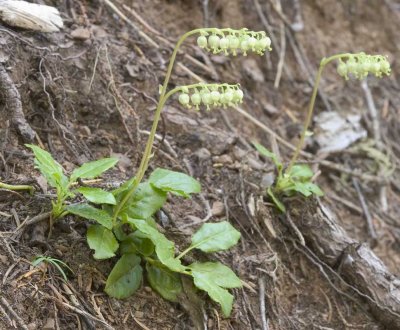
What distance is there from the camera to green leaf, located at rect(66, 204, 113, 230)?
327 centimetres

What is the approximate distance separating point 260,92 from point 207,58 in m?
0.62

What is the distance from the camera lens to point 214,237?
12.1 feet

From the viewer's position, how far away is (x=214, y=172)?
4500 millimetres

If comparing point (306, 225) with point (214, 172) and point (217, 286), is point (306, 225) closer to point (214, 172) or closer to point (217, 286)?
point (214, 172)

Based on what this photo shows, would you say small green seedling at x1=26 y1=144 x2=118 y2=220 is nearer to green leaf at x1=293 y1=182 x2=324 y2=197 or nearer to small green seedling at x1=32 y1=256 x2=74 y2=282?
small green seedling at x1=32 y1=256 x2=74 y2=282

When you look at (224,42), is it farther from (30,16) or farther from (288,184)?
(30,16)

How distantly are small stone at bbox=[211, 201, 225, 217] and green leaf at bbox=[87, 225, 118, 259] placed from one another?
98cm

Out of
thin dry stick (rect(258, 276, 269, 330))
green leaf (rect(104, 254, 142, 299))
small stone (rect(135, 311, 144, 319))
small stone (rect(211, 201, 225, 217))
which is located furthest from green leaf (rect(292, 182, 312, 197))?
small stone (rect(135, 311, 144, 319))

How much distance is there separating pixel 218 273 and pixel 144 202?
→ 0.58m

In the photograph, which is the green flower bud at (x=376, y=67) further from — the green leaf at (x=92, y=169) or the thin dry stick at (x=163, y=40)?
the thin dry stick at (x=163, y=40)

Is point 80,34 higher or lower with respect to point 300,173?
higher

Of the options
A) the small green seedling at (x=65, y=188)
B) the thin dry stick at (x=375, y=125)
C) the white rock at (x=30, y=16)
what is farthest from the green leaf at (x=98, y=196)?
the thin dry stick at (x=375, y=125)

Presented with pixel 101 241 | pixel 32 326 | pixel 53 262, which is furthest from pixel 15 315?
pixel 101 241

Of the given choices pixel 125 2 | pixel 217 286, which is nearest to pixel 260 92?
pixel 125 2
